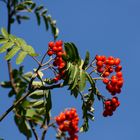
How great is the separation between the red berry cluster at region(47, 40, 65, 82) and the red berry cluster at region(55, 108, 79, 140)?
34 cm

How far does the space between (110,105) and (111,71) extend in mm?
272

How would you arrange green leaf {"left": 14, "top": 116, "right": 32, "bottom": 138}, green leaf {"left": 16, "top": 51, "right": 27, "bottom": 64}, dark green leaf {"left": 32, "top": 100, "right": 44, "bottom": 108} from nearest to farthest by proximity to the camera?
1. green leaf {"left": 14, "top": 116, "right": 32, "bottom": 138}
2. dark green leaf {"left": 32, "top": 100, "right": 44, "bottom": 108}
3. green leaf {"left": 16, "top": 51, "right": 27, "bottom": 64}

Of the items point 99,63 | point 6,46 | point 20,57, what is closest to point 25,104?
point 20,57

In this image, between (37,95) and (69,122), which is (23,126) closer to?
(69,122)

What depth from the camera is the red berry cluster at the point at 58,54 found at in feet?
11.7

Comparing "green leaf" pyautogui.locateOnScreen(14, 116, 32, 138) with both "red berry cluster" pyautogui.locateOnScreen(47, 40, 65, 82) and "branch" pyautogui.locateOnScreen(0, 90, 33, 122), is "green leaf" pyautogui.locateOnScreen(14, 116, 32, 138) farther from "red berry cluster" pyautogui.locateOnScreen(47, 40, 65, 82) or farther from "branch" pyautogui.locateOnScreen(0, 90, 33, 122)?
"red berry cluster" pyautogui.locateOnScreen(47, 40, 65, 82)

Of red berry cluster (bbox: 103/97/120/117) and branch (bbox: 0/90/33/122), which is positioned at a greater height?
branch (bbox: 0/90/33/122)

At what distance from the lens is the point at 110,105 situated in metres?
3.78

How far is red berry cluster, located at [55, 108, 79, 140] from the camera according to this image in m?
3.20

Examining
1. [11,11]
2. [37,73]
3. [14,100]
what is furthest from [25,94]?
[11,11]

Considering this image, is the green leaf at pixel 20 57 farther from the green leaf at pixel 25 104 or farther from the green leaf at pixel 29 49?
the green leaf at pixel 25 104

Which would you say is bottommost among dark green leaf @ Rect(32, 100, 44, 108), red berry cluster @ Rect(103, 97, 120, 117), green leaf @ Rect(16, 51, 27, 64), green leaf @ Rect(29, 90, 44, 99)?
red berry cluster @ Rect(103, 97, 120, 117)

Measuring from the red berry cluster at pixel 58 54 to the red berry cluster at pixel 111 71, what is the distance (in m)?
0.33

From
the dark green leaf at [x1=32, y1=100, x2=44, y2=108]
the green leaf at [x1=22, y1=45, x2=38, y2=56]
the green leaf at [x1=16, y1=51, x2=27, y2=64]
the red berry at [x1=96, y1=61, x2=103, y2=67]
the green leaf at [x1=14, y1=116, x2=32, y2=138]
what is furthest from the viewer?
the red berry at [x1=96, y1=61, x2=103, y2=67]
